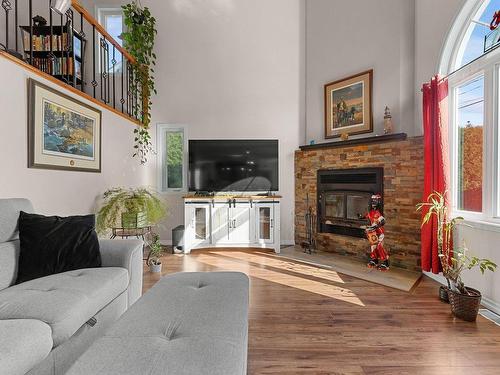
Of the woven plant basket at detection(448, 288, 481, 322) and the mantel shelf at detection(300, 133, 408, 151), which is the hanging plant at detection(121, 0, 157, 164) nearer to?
the mantel shelf at detection(300, 133, 408, 151)

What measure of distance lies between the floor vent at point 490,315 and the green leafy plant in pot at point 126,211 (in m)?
3.24

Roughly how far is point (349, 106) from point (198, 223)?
2.79m

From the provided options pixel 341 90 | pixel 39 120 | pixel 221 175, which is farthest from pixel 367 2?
pixel 39 120

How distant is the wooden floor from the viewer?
1.52 m

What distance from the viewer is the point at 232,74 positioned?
14.3ft

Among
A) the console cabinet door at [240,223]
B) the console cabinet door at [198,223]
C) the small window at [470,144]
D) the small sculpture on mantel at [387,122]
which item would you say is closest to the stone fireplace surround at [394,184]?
the small sculpture on mantel at [387,122]

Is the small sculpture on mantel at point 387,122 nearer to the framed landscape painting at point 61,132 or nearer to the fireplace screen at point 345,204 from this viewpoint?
the fireplace screen at point 345,204

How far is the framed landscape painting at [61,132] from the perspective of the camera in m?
2.10

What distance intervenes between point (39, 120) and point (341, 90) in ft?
11.9

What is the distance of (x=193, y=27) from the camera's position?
4332mm

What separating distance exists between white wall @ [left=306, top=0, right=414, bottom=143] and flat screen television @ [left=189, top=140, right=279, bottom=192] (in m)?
0.84

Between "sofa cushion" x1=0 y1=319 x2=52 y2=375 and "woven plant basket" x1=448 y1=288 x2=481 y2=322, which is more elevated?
"sofa cushion" x1=0 y1=319 x2=52 y2=375

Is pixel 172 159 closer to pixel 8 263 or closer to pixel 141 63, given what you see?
pixel 141 63

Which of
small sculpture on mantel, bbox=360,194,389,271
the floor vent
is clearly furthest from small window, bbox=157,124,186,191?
the floor vent
